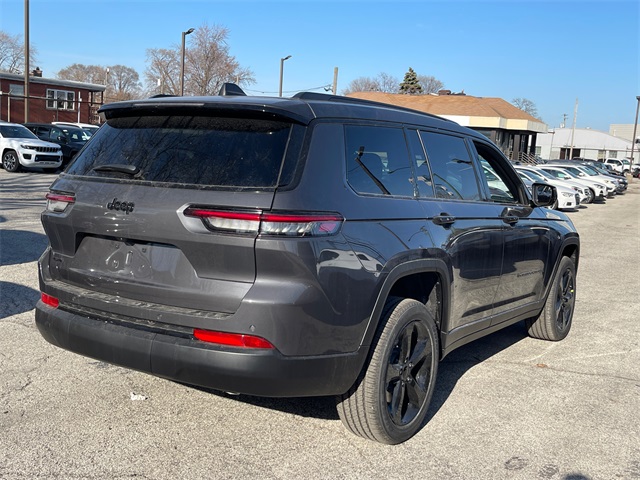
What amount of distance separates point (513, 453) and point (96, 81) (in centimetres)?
10479

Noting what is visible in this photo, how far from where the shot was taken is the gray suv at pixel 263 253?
3.08 metres

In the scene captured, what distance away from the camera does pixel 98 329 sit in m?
3.38

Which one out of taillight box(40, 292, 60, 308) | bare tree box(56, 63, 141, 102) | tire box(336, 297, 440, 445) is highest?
bare tree box(56, 63, 141, 102)

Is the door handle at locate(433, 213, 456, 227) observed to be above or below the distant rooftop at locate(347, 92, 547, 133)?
below

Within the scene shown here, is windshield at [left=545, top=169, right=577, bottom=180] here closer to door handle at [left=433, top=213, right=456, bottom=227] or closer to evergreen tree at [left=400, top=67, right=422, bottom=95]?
door handle at [left=433, top=213, right=456, bottom=227]

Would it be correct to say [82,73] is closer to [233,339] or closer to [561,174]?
[561,174]

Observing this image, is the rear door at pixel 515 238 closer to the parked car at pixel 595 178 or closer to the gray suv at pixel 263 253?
the gray suv at pixel 263 253

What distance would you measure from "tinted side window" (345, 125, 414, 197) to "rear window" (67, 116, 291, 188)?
0.46m

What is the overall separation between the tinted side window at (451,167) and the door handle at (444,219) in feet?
0.53

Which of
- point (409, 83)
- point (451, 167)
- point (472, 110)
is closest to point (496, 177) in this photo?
point (451, 167)

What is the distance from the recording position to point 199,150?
3.37 meters

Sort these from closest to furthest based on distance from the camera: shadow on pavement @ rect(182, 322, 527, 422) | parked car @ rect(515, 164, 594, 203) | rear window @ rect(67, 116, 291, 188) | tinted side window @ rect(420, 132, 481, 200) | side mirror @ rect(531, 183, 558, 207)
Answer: rear window @ rect(67, 116, 291, 188) → shadow on pavement @ rect(182, 322, 527, 422) → tinted side window @ rect(420, 132, 481, 200) → side mirror @ rect(531, 183, 558, 207) → parked car @ rect(515, 164, 594, 203)

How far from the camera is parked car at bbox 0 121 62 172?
21969mm

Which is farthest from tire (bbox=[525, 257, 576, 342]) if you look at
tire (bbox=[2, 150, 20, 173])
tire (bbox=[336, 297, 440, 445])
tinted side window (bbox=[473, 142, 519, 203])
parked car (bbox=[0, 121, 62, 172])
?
tire (bbox=[2, 150, 20, 173])
